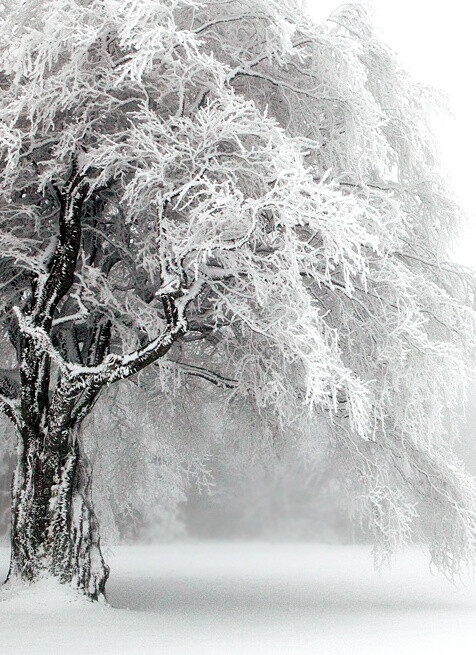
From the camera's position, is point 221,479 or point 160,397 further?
point 221,479

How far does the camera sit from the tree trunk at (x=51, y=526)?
952 cm

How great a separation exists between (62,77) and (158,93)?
122 centimetres

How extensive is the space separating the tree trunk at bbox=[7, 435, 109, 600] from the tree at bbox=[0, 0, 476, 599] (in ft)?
0.08

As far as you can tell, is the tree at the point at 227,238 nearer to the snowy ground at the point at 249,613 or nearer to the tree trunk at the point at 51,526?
the tree trunk at the point at 51,526

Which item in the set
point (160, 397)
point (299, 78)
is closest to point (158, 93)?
point (299, 78)

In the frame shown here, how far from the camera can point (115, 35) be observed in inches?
343

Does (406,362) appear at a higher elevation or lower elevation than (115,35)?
lower

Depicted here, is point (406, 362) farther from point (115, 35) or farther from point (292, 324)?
point (115, 35)

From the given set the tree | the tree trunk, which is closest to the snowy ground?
the tree trunk

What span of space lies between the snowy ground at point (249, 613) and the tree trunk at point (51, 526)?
11.3 inches

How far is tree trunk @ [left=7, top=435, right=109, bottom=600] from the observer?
9523 millimetres

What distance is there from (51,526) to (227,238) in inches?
154

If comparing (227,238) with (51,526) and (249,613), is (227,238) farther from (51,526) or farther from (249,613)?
(249,613)

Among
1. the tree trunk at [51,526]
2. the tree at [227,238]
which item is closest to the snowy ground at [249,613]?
the tree trunk at [51,526]
